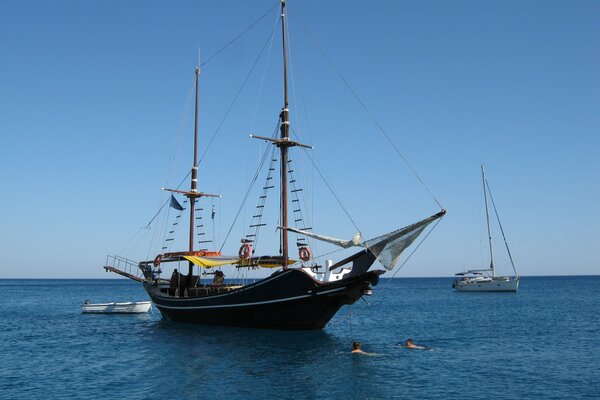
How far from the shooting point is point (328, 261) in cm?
3253

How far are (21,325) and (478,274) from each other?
9543 centimetres

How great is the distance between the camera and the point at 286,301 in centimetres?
3334

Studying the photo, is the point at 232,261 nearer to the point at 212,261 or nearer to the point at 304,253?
the point at 212,261

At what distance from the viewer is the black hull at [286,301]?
31688mm

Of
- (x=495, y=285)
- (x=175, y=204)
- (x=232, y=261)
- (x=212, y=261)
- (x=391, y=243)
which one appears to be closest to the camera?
(x=391, y=243)

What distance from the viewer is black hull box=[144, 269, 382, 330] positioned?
31.7 meters

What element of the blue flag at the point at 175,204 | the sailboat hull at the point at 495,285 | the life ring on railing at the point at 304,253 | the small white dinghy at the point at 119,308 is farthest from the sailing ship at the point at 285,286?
the sailboat hull at the point at 495,285

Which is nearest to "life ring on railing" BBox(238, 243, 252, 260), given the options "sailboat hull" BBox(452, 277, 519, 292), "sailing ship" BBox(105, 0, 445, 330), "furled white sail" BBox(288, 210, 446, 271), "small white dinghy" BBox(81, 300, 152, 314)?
"sailing ship" BBox(105, 0, 445, 330)

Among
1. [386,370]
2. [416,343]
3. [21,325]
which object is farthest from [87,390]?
[21,325]

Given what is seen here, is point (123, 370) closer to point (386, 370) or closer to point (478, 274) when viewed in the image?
point (386, 370)

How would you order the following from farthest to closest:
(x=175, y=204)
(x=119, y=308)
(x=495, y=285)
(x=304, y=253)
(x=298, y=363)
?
1. (x=495, y=285)
2. (x=119, y=308)
3. (x=175, y=204)
4. (x=304, y=253)
5. (x=298, y=363)

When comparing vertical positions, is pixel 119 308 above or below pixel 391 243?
below

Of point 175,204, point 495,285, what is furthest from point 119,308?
point 495,285

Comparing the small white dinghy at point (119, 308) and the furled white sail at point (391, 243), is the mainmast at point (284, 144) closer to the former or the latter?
the furled white sail at point (391, 243)
